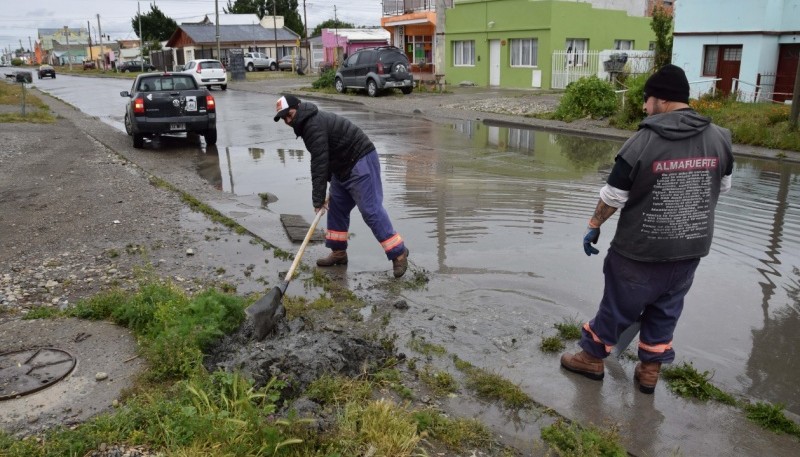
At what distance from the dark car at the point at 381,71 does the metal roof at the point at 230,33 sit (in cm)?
4381

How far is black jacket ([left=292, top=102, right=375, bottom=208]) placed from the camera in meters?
5.75

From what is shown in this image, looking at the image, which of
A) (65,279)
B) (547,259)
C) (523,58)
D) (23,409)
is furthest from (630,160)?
(523,58)

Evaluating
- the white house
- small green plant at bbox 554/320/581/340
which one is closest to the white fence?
the white house

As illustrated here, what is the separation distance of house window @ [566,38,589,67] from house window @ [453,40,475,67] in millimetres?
5099

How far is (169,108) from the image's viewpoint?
13.8 meters

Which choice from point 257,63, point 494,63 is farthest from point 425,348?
point 257,63

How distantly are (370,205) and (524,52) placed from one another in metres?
25.7

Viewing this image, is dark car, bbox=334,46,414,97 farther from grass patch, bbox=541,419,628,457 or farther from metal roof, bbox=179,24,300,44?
metal roof, bbox=179,24,300,44

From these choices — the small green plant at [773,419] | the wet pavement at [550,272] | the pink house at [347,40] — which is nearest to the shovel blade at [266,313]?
the wet pavement at [550,272]

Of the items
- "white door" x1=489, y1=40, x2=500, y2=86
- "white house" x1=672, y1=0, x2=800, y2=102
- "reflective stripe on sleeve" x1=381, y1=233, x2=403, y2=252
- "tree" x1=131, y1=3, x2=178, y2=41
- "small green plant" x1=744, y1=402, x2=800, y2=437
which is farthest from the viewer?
"tree" x1=131, y1=3, x2=178, y2=41

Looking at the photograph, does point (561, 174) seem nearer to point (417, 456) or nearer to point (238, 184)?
point (238, 184)

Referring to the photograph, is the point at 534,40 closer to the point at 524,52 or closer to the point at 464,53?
the point at 524,52

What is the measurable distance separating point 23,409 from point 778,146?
45.3ft

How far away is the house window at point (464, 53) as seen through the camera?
1291 inches
